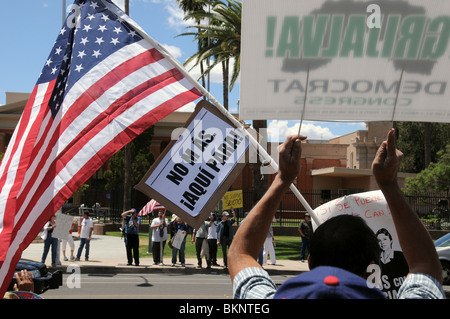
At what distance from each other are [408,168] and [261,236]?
50.1m

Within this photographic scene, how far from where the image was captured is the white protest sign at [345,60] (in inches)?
112

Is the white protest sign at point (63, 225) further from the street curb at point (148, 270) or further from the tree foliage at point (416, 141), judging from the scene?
the tree foliage at point (416, 141)

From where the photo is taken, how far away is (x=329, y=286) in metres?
1.29

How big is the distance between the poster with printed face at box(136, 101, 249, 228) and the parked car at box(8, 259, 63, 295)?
7.95 m

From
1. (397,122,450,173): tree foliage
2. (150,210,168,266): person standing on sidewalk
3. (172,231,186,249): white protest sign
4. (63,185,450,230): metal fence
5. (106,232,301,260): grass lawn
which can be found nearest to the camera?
(172,231,186,249): white protest sign

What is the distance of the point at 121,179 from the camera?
144 feet

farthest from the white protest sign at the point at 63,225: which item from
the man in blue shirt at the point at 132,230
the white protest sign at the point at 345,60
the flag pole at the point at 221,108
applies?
the man in blue shirt at the point at 132,230

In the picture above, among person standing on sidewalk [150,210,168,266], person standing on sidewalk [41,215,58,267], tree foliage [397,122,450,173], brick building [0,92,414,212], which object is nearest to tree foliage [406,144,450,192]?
brick building [0,92,414,212]

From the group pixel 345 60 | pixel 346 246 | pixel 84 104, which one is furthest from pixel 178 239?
pixel 346 246

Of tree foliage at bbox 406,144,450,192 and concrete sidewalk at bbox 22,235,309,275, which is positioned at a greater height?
tree foliage at bbox 406,144,450,192

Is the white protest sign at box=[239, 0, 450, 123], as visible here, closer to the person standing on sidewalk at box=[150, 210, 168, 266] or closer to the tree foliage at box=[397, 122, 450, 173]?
the person standing on sidewalk at box=[150, 210, 168, 266]

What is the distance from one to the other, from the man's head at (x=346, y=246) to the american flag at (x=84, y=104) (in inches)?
141

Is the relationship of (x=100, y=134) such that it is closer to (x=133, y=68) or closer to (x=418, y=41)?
(x=133, y=68)

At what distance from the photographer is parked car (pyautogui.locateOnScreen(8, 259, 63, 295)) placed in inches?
463
